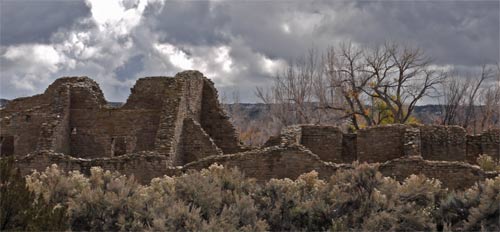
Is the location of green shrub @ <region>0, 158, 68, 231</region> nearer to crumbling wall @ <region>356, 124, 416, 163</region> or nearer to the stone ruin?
the stone ruin

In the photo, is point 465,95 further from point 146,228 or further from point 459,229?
point 146,228

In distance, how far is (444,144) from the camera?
66.0 ft

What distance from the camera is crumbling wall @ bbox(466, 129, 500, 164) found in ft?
66.4

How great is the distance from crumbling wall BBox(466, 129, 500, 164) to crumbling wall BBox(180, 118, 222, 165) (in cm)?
845

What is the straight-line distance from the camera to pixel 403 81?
1447 inches

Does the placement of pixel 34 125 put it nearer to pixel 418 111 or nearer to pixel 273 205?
pixel 273 205

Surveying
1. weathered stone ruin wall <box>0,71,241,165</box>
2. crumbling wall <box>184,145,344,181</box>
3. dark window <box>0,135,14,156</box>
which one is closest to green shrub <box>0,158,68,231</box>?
crumbling wall <box>184,145,344,181</box>

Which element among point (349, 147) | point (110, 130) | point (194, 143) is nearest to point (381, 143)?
point (349, 147)

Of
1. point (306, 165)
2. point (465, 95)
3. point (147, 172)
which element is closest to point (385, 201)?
point (306, 165)

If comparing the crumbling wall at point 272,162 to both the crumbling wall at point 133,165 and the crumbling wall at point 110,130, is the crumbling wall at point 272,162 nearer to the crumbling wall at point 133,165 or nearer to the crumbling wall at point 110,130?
the crumbling wall at point 133,165

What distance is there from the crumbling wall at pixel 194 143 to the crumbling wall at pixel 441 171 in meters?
6.42

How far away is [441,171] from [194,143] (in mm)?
8393

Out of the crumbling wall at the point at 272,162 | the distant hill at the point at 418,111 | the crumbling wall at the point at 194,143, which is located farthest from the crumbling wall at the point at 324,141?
the distant hill at the point at 418,111

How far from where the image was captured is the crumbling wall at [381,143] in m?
19.8
